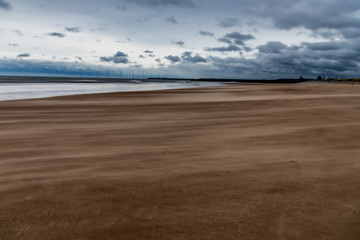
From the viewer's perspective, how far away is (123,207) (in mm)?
3096

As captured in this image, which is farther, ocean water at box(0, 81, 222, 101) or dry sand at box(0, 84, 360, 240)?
ocean water at box(0, 81, 222, 101)

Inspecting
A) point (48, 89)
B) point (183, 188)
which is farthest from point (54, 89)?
point (183, 188)

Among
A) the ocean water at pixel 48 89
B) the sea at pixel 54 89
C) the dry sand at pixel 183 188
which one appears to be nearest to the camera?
the dry sand at pixel 183 188

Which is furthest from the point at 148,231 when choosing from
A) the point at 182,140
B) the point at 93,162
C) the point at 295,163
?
the point at 182,140

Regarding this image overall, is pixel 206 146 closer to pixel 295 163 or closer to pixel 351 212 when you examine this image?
pixel 295 163

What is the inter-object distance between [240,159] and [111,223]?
277cm

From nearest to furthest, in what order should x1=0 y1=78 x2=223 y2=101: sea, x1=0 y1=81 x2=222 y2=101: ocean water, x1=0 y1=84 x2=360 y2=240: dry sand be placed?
x1=0 y1=84 x2=360 y2=240: dry sand < x1=0 y1=81 x2=222 y2=101: ocean water < x1=0 y1=78 x2=223 y2=101: sea

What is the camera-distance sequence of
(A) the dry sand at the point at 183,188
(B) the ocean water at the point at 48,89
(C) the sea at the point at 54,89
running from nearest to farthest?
1. (A) the dry sand at the point at 183,188
2. (B) the ocean water at the point at 48,89
3. (C) the sea at the point at 54,89

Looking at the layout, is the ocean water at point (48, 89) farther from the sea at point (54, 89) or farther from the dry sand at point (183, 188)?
the dry sand at point (183, 188)

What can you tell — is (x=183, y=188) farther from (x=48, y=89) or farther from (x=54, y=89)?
(x=48, y=89)

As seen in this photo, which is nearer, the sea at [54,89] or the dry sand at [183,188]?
the dry sand at [183,188]

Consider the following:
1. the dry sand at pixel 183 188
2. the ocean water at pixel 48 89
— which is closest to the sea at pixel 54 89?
the ocean water at pixel 48 89

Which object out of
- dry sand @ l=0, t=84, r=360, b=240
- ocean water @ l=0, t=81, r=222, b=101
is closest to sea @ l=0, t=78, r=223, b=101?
ocean water @ l=0, t=81, r=222, b=101

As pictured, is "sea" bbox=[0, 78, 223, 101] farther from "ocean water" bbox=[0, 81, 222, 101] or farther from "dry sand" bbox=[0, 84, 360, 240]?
"dry sand" bbox=[0, 84, 360, 240]
